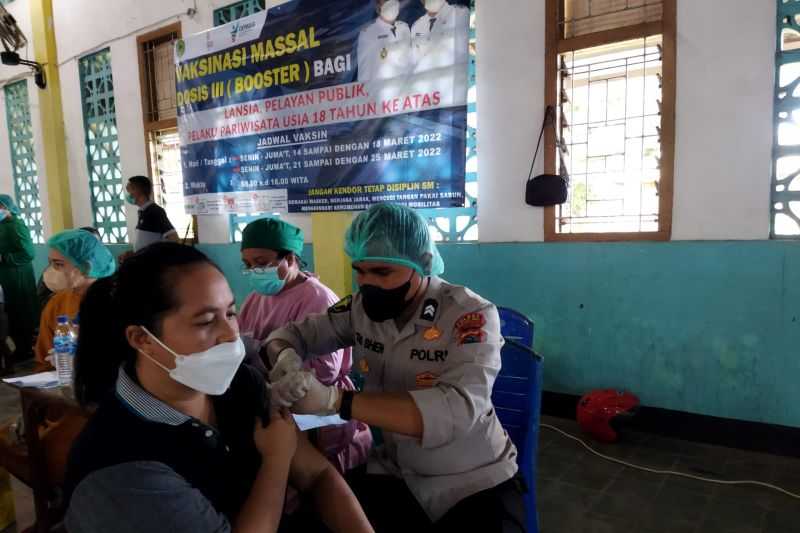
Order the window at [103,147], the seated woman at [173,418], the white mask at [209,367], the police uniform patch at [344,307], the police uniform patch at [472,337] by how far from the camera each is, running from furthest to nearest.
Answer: the window at [103,147]
the police uniform patch at [344,307]
the police uniform patch at [472,337]
the white mask at [209,367]
the seated woman at [173,418]

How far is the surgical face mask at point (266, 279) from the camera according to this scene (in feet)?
6.37

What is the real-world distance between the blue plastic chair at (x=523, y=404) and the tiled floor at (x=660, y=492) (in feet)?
2.43

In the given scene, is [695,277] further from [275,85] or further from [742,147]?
[275,85]

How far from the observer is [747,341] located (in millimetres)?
2486

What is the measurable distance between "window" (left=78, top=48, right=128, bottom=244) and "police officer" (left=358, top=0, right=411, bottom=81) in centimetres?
324

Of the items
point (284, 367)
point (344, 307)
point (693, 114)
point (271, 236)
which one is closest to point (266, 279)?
point (271, 236)

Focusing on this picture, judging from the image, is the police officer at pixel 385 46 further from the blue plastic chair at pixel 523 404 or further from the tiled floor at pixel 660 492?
the tiled floor at pixel 660 492

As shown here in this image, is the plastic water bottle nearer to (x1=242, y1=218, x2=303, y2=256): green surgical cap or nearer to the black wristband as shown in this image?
(x1=242, y1=218, x2=303, y2=256): green surgical cap

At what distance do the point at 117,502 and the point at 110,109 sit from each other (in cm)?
547

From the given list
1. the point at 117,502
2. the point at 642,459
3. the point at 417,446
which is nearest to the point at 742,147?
the point at 642,459

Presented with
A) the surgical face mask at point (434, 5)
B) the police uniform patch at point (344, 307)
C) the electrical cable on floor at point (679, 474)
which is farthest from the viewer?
the surgical face mask at point (434, 5)

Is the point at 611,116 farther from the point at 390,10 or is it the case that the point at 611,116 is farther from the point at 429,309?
the point at 429,309

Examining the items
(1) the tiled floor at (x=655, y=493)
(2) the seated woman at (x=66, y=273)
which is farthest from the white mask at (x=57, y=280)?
(1) the tiled floor at (x=655, y=493)

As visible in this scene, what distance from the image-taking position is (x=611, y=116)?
2.80 metres
